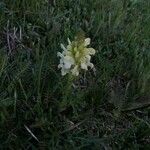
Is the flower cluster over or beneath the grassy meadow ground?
over

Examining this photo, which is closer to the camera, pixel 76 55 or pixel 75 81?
pixel 76 55

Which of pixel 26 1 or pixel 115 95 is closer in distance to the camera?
pixel 115 95

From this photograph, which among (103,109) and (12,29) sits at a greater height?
(12,29)

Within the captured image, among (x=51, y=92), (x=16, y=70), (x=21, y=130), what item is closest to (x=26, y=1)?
(x=16, y=70)

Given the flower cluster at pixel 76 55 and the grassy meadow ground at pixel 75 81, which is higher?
the flower cluster at pixel 76 55

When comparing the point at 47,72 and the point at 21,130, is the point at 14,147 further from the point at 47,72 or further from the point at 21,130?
the point at 47,72

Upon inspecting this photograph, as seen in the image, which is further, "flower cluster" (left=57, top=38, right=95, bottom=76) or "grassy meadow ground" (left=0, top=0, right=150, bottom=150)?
"grassy meadow ground" (left=0, top=0, right=150, bottom=150)

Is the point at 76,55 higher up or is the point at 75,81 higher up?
the point at 76,55

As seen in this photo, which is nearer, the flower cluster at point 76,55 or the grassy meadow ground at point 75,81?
the flower cluster at point 76,55
